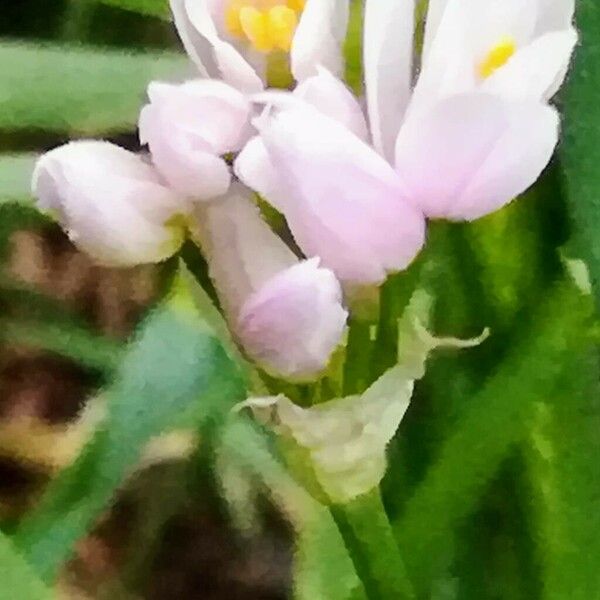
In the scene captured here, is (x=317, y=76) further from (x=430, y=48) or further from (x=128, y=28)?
(x=128, y=28)

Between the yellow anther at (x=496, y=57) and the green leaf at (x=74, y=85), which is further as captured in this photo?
the green leaf at (x=74, y=85)

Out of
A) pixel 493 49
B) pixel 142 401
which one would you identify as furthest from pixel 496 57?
pixel 142 401

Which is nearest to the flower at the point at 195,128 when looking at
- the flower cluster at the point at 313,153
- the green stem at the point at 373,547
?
the flower cluster at the point at 313,153

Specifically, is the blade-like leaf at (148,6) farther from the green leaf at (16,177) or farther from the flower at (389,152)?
the flower at (389,152)

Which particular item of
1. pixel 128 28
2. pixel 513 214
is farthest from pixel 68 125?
pixel 513 214

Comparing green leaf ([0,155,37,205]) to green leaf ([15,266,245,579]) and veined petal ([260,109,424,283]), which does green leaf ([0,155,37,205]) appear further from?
veined petal ([260,109,424,283])

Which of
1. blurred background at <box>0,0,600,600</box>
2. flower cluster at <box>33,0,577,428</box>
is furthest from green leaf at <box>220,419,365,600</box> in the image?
flower cluster at <box>33,0,577,428</box>

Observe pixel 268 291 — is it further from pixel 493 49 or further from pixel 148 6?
pixel 148 6
